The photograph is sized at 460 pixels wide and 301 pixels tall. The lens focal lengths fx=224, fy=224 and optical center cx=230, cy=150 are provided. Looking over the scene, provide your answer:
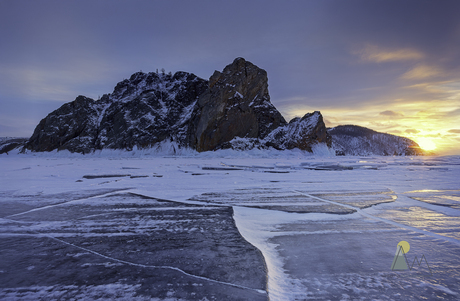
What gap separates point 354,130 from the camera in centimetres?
15600

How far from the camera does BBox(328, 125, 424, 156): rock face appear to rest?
137 meters

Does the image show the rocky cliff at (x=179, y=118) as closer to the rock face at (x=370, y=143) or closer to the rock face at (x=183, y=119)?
the rock face at (x=183, y=119)

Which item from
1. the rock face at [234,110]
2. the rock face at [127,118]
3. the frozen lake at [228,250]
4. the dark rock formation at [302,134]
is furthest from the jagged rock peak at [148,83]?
the frozen lake at [228,250]

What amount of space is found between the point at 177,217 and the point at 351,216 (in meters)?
3.10

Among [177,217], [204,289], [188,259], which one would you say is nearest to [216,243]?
[188,259]

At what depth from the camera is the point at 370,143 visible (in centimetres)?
14262

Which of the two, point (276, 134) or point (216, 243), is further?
point (276, 134)

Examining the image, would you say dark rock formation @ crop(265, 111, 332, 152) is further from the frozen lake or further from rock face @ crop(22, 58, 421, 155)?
the frozen lake

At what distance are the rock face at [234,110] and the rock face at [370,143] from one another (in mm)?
82190

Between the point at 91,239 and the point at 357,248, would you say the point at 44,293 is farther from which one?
the point at 357,248

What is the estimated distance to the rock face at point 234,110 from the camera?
210 feet

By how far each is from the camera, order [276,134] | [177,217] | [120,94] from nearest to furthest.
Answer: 1. [177,217]
2. [276,134]
3. [120,94]

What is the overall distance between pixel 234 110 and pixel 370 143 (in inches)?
4633

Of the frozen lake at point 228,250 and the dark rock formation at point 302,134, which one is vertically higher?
the dark rock formation at point 302,134
